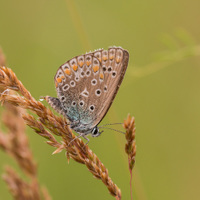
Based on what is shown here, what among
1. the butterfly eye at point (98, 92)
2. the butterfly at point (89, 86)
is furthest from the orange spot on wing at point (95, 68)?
the butterfly eye at point (98, 92)

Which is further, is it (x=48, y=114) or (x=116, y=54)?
(x=116, y=54)

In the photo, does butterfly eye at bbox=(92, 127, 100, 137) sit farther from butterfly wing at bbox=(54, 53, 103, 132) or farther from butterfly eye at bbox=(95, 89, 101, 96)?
butterfly eye at bbox=(95, 89, 101, 96)

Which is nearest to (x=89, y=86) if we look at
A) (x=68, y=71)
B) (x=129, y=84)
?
(x=68, y=71)

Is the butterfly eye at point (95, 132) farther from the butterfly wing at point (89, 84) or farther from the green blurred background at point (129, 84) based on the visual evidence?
the green blurred background at point (129, 84)

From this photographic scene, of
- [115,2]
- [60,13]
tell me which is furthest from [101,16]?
[60,13]

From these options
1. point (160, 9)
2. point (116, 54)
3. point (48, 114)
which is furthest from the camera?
point (160, 9)

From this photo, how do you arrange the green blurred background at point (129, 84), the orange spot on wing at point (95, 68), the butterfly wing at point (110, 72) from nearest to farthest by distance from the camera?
the butterfly wing at point (110, 72) < the orange spot on wing at point (95, 68) < the green blurred background at point (129, 84)

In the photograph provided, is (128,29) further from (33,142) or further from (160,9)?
(33,142)
